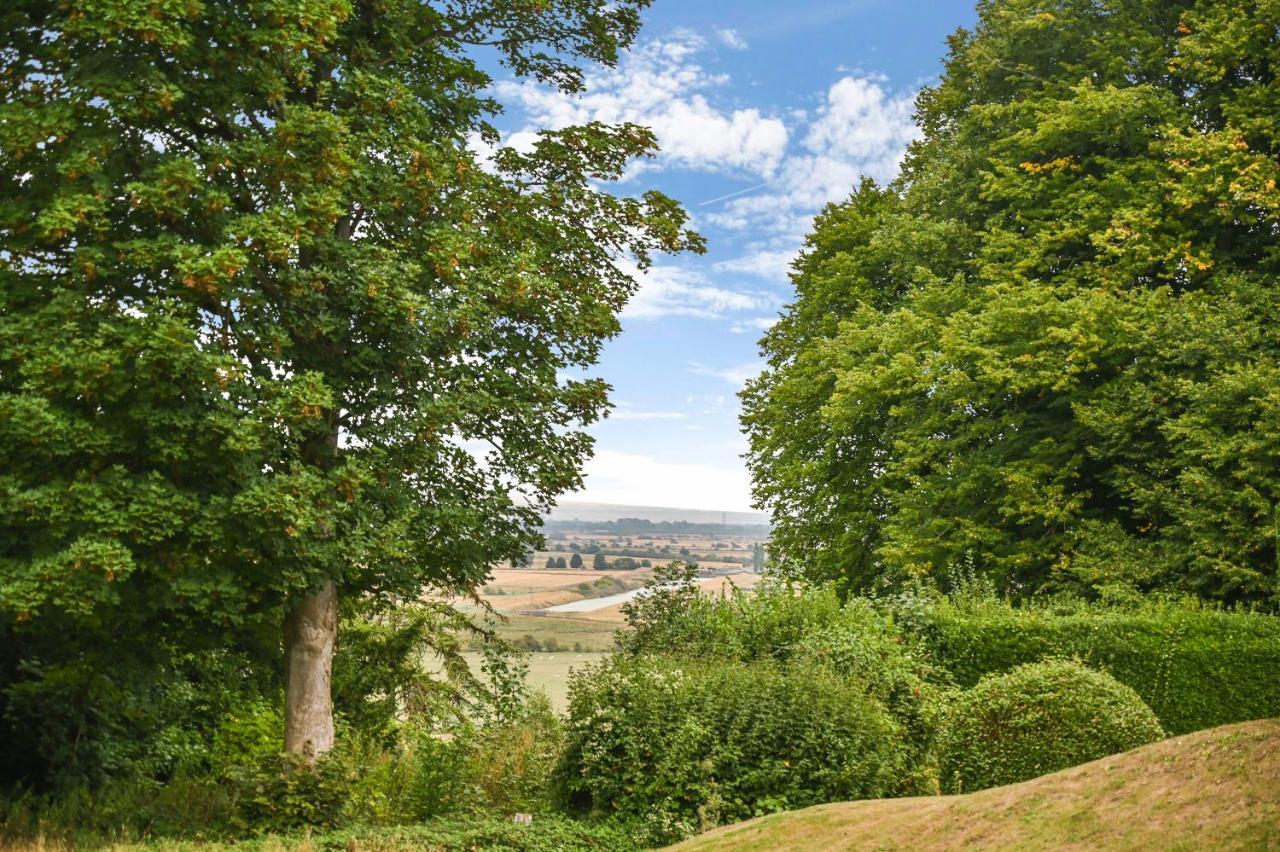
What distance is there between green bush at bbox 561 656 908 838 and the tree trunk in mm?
3113

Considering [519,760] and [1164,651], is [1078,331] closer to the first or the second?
[1164,651]

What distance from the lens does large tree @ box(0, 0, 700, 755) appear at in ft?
34.2

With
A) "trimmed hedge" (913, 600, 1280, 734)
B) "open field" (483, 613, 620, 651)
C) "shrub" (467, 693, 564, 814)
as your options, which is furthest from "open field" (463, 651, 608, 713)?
"trimmed hedge" (913, 600, 1280, 734)

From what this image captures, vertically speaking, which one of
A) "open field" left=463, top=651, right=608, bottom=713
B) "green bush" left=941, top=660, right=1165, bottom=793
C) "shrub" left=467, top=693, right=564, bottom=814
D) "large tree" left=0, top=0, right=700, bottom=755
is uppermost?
"large tree" left=0, top=0, right=700, bottom=755

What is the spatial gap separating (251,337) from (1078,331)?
13.8 meters

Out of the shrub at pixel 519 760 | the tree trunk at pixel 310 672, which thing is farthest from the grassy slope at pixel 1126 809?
the tree trunk at pixel 310 672

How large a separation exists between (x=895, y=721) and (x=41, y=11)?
45.5 feet

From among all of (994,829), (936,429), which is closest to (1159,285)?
(936,429)

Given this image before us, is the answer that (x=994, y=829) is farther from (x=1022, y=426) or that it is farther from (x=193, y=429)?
(x=1022, y=426)

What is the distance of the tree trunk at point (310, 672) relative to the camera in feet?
41.4

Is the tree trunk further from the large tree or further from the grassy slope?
the grassy slope

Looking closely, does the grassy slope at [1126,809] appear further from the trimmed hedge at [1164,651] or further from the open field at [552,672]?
the trimmed hedge at [1164,651]

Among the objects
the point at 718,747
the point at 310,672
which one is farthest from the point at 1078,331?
the point at 310,672

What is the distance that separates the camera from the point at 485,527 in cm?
1362
